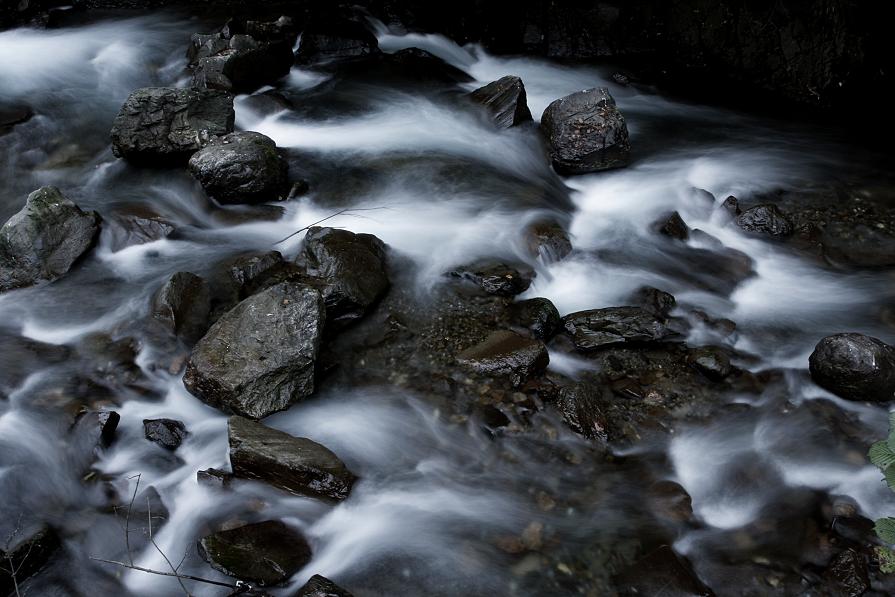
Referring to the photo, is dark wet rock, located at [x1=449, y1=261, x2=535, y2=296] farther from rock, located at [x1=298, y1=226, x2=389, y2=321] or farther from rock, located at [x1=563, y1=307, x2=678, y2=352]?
rock, located at [x1=298, y1=226, x2=389, y2=321]

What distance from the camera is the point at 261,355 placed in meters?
4.53

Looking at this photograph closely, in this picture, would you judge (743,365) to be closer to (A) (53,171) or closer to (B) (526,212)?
(B) (526,212)

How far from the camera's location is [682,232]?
6535 millimetres

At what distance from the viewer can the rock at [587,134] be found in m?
7.29

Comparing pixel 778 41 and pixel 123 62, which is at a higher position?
pixel 778 41

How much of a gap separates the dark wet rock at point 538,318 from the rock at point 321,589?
2.40m

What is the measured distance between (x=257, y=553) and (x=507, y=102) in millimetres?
5878

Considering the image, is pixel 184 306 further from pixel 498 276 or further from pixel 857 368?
pixel 857 368

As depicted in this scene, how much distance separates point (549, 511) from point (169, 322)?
114 inches

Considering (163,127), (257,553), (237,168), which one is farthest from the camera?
(163,127)

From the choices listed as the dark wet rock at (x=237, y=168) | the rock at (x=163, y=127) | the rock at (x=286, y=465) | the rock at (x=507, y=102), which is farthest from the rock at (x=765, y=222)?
the rock at (x=163, y=127)

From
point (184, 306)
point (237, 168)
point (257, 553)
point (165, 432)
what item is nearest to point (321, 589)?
point (257, 553)

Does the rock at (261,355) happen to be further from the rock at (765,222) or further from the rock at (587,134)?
the rock at (765,222)

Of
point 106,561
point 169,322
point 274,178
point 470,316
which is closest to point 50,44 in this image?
point 274,178
